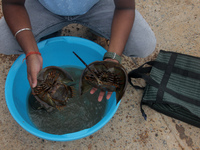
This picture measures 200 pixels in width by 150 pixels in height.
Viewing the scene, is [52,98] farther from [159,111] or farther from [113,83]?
[159,111]

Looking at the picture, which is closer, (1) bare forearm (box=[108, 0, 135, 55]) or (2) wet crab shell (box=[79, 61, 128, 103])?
(2) wet crab shell (box=[79, 61, 128, 103])

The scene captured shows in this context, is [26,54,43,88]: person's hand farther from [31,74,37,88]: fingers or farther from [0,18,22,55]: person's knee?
[0,18,22,55]: person's knee

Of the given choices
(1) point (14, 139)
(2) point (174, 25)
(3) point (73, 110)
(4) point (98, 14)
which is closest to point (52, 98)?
(3) point (73, 110)

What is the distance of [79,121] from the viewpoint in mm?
1861

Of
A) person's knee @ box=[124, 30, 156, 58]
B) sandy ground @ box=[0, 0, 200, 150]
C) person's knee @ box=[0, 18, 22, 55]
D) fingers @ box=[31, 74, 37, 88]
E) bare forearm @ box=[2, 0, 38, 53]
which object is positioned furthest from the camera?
sandy ground @ box=[0, 0, 200, 150]

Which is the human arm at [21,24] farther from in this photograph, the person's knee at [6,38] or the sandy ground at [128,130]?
the sandy ground at [128,130]

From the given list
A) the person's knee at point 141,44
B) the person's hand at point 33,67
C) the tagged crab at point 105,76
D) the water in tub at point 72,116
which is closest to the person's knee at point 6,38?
the person's hand at point 33,67

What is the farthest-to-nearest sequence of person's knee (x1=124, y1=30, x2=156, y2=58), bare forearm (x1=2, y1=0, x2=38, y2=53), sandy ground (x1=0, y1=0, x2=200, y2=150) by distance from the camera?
1. sandy ground (x1=0, y1=0, x2=200, y2=150)
2. person's knee (x1=124, y1=30, x2=156, y2=58)
3. bare forearm (x1=2, y1=0, x2=38, y2=53)

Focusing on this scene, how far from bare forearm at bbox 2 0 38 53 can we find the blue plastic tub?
19cm

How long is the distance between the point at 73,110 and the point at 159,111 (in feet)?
2.97

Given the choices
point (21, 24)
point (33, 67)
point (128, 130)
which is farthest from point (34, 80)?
point (128, 130)

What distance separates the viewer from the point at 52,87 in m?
1.44

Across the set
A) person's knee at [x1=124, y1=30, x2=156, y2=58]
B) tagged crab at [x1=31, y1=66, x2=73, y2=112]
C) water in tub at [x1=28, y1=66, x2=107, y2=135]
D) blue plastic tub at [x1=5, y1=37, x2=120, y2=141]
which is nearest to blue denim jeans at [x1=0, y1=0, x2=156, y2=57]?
person's knee at [x1=124, y1=30, x2=156, y2=58]

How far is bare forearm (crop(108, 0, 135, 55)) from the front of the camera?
1.48 metres
